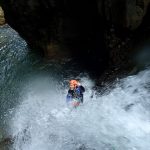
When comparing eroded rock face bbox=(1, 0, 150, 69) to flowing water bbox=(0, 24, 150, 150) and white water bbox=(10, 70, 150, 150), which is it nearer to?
flowing water bbox=(0, 24, 150, 150)

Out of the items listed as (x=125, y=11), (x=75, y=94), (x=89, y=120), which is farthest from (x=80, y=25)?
(x=89, y=120)

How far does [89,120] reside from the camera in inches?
675

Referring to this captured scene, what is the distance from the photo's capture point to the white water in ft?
50.3

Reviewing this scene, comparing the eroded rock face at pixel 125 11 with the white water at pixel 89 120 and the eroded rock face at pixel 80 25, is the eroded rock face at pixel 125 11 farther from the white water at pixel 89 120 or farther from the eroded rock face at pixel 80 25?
the white water at pixel 89 120

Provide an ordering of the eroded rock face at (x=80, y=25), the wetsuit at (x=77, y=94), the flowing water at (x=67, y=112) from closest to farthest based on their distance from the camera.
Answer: the flowing water at (x=67, y=112)
the wetsuit at (x=77, y=94)
the eroded rock face at (x=80, y=25)

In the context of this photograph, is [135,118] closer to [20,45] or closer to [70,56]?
[70,56]

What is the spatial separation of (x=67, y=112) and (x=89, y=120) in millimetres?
1733

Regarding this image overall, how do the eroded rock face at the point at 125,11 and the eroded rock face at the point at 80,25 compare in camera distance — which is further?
the eroded rock face at the point at 80,25

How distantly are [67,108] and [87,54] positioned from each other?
15.7ft

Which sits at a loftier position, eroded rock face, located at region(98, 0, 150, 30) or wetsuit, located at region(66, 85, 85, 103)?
eroded rock face, located at region(98, 0, 150, 30)

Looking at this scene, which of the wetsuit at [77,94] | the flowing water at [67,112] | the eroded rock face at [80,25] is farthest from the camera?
the eroded rock face at [80,25]

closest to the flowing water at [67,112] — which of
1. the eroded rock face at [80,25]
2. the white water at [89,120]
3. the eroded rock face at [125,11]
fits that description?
the white water at [89,120]

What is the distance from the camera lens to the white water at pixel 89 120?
15.3m

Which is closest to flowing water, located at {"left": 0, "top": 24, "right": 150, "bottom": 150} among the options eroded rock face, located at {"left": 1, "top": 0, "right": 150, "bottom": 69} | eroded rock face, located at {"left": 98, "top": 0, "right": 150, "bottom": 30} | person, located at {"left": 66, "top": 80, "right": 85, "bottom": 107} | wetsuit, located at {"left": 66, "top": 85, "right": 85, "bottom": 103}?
person, located at {"left": 66, "top": 80, "right": 85, "bottom": 107}
